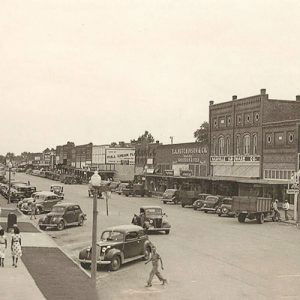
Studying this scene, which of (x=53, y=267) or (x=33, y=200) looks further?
(x=33, y=200)

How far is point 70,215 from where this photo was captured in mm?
35094

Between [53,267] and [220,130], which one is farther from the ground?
[220,130]

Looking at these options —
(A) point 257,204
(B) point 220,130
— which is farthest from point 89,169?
(A) point 257,204

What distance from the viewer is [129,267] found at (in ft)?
71.6

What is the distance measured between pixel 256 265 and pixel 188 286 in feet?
16.2

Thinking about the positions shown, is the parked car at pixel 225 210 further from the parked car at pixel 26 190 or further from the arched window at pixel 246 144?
the parked car at pixel 26 190

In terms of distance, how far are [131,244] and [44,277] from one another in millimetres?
4517

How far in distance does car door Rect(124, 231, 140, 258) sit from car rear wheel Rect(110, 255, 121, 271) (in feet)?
2.12

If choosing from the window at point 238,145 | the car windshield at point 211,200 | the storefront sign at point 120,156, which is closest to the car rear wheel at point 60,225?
the car windshield at point 211,200

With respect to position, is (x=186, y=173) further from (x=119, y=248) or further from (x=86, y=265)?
(x=86, y=265)

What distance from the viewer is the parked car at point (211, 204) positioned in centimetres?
4753

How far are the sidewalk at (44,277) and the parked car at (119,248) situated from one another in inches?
31.1

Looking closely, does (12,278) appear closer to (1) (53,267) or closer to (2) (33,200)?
(1) (53,267)

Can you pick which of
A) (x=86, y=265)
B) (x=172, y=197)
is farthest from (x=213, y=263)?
(x=172, y=197)
